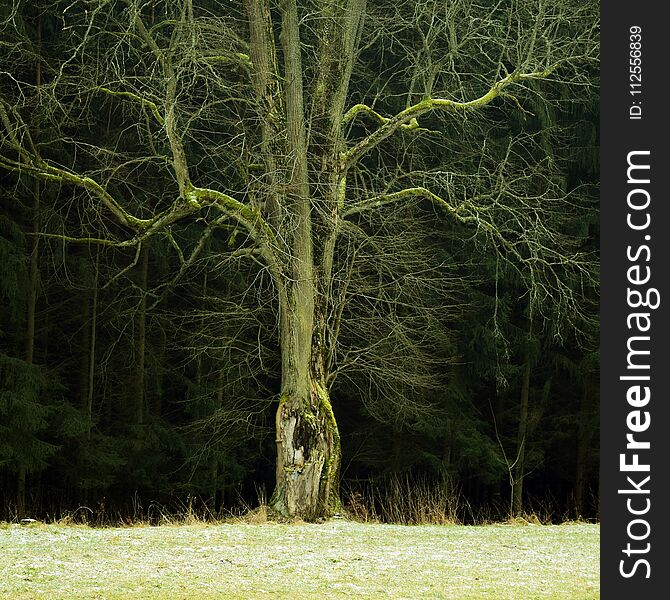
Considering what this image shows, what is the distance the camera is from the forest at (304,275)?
13609 millimetres

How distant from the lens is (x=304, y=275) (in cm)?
1339

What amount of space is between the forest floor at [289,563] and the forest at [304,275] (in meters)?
2.90

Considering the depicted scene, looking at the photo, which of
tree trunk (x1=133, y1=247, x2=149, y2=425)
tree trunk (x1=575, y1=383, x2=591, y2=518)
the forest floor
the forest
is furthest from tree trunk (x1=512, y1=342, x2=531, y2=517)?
the forest floor

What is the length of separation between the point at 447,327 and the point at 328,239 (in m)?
8.26

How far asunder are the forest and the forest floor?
9.50 ft

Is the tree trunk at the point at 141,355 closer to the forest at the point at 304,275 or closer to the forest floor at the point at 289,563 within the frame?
the forest at the point at 304,275

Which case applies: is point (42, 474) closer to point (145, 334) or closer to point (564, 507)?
point (145, 334)

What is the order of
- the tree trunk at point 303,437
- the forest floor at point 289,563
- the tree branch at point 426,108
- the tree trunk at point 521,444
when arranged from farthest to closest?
the tree trunk at point 521,444, the tree branch at point 426,108, the tree trunk at point 303,437, the forest floor at point 289,563

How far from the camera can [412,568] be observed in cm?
875

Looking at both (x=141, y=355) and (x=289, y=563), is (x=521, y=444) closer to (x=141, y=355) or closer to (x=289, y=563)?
(x=141, y=355)

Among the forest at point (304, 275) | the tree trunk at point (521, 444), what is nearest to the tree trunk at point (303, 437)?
the forest at point (304, 275)

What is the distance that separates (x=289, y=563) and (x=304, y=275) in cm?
526

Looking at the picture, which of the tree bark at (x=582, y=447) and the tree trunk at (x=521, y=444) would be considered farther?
the tree bark at (x=582, y=447)

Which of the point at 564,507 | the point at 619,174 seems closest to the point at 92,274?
the point at 564,507
